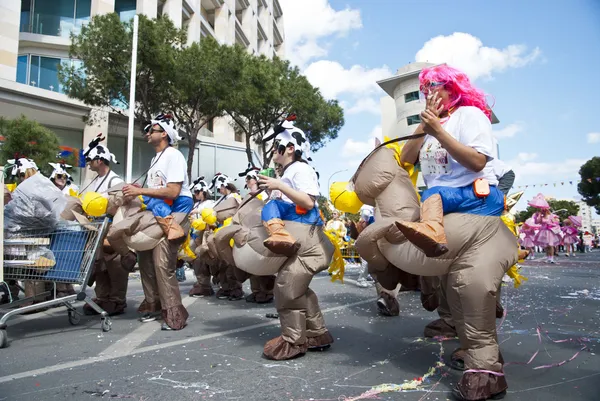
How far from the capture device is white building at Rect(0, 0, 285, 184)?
2012 centimetres

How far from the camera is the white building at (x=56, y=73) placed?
20.1 metres

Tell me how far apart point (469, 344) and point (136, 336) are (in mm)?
3300

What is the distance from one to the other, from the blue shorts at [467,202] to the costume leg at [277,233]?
122 centimetres

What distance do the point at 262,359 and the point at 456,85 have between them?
8.25ft

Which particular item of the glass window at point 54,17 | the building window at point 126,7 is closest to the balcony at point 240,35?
the building window at point 126,7

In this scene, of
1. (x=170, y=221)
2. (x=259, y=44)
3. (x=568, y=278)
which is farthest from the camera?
(x=259, y=44)

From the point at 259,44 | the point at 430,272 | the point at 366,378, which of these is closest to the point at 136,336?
the point at 366,378

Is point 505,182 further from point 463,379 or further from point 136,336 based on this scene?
point 136,336

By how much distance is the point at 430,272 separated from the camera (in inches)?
117

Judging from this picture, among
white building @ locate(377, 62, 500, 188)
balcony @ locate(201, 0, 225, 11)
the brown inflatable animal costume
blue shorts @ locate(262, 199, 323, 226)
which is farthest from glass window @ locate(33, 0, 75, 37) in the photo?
white building @ locate(377, 62, 500, 188)

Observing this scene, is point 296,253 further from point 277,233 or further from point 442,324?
point 442,324

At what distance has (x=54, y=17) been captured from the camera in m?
23.0

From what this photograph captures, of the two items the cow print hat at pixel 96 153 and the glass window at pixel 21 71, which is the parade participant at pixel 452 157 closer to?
the cow print hat at pixel 96 153

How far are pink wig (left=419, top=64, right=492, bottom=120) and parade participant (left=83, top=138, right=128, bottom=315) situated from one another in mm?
4034
